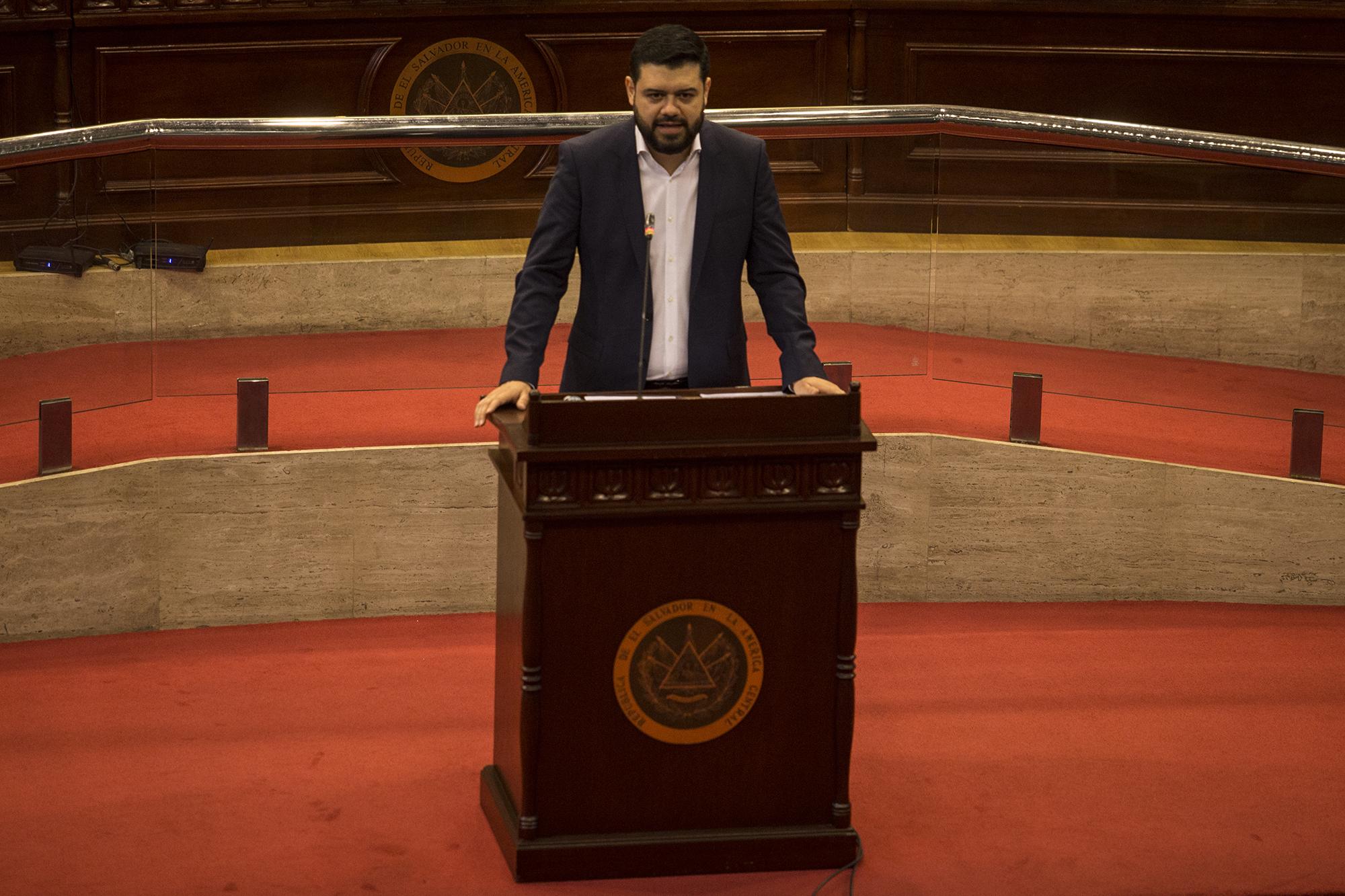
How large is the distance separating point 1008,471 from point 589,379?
1.81 metres

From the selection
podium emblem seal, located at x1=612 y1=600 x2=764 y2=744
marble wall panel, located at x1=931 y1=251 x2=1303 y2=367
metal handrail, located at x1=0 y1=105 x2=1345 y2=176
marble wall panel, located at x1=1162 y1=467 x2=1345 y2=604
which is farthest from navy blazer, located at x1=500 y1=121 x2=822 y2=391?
marble wall panel, located at x1=1162 y1=467 x2=1345 y2=604

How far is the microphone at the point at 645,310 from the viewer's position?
2557 millimetres

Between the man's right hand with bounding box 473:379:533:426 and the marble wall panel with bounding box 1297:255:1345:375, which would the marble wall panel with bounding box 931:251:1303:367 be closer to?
the marble wall panel with bounding box 1297:255:1345:375

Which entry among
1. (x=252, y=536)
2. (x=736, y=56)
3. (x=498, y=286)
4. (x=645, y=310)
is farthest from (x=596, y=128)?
(x=736, y=56)

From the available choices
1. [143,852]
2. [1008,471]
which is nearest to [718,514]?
[143,852]

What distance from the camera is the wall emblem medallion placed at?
6.07m

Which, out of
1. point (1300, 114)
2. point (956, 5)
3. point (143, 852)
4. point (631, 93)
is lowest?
point (143, 852)

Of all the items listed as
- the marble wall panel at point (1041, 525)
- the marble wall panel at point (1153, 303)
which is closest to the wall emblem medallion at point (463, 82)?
the marble wall panel at point (1153, 303)

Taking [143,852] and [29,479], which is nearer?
[143,852]

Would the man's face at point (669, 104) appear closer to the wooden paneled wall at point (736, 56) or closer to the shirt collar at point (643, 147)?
the shirt collar at point (643, 147)

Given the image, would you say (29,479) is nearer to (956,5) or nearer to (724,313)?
(724,313)

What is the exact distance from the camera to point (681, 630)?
2.69m

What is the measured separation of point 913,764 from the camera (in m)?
3.30

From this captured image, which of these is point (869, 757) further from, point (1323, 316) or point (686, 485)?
point (1323, 316)
